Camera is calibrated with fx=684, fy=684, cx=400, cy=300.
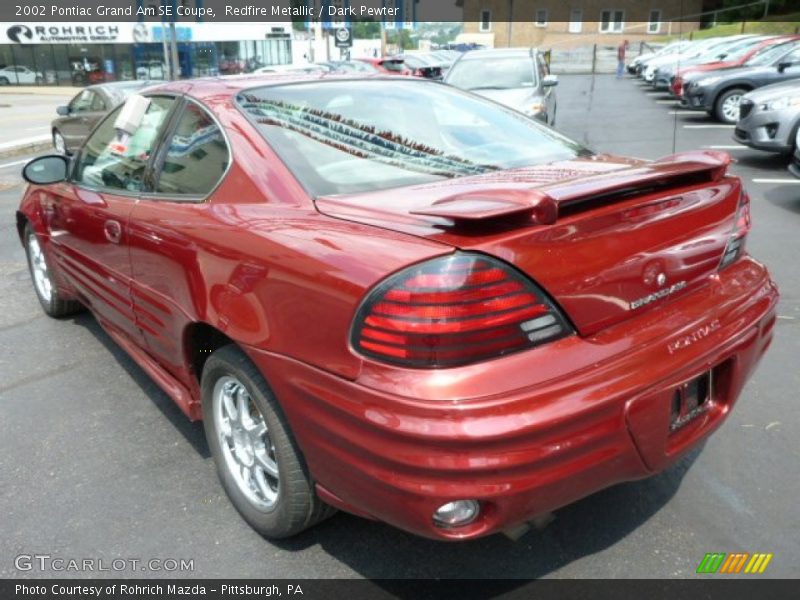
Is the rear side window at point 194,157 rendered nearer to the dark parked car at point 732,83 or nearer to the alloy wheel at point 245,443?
the alloy wheel at point 245,443

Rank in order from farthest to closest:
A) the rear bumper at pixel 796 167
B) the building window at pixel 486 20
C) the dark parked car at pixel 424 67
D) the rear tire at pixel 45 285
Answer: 1. the building window at pixel 486 20
2. the dark parked car at pixel 424 67
3. the rear bumper at pixel 796 167
4. the rear tire at pixel 45 285

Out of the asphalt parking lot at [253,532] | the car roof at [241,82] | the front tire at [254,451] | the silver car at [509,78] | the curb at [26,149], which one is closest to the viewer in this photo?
the front tire at [254,451]

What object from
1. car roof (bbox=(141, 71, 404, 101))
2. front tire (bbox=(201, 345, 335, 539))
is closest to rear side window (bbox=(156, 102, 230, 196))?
car roof (bbox=(141, 71, 404, 101))

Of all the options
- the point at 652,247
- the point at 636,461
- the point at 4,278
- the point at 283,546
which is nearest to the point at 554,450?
the point at 636,461

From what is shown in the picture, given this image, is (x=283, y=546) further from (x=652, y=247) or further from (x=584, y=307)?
(x=652, y=247)

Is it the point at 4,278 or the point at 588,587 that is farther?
the point at 4,278

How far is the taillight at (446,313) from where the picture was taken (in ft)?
5.79

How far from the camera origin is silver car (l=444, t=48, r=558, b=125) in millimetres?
10609

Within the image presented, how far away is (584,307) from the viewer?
74.8 inches

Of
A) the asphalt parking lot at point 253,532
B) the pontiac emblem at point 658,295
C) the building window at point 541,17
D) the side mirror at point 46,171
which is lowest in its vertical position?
the asphalt parking lot at point 253,532

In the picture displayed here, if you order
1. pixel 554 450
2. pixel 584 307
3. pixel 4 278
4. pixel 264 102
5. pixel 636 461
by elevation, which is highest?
pixel 264 102

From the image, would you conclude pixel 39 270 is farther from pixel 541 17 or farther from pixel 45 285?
pixel 541 17

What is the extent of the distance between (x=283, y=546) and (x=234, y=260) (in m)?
1.04

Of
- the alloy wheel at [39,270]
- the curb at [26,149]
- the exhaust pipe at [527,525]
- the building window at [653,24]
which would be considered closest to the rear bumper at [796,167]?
the exhaust pipe at [527,525]
